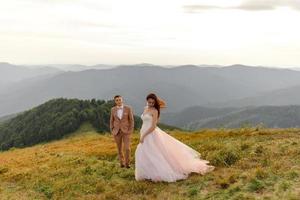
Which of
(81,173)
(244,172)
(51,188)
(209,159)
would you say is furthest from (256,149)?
(51,188)

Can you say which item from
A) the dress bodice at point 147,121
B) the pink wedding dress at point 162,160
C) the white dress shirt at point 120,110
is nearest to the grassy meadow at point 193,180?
the pink wedding dress at point 162,160

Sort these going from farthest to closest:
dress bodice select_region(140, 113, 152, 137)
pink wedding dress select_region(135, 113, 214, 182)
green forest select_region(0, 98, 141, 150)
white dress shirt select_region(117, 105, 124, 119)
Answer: green forest select_region(0, 98, 141, 150) < white dress shirt select_region(117, 105, 124, 119) < dress bodice select_region(140, 113, 152, 137) < pink wedding dress select_region(135, 113, 214, 182)

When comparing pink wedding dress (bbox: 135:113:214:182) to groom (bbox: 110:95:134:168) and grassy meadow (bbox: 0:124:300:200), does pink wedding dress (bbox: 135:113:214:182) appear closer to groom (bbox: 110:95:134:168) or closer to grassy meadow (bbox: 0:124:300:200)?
grassy meadow (bbox: 0:124:300:200)

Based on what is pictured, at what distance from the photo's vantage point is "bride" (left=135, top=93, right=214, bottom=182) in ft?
55.7

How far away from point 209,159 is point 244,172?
3620 millimetres

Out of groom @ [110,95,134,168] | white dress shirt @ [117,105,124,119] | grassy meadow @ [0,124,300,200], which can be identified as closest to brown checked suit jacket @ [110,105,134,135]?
groom @ [110,95,134,168]

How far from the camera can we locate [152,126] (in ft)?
58.2

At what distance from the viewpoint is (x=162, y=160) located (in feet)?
56.3

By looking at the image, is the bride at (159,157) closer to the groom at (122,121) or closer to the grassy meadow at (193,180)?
the grassy meadow at (193,180)

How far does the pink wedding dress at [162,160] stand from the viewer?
16922mm

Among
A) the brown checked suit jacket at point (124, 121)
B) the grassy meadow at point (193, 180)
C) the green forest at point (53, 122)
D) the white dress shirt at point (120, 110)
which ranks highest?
the white dress shirt at point (120, 110)

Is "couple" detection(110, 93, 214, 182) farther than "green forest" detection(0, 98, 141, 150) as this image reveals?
No

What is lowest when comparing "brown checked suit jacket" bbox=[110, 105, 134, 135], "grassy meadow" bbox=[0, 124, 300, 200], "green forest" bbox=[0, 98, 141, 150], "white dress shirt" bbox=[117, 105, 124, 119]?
"green forest" bbox=[0, 98, 141, 150]

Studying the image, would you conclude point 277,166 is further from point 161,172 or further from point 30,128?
point 30,128
